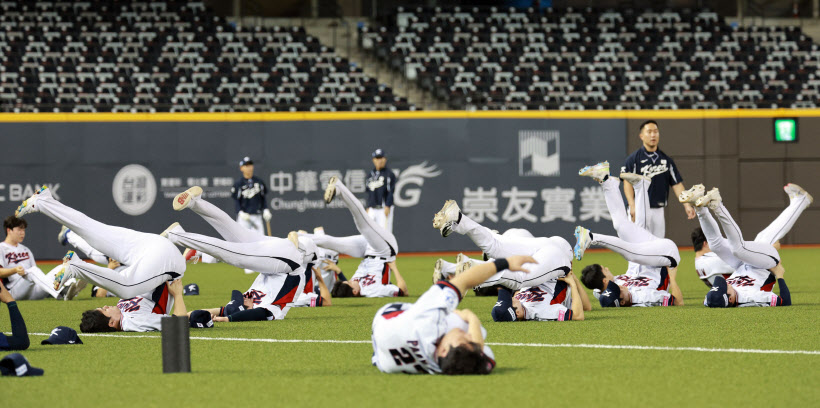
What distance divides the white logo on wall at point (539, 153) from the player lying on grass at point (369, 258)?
1162 centimetres

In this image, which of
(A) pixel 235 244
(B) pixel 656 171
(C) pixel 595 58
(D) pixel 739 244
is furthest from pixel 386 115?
(D) pixel 739 244

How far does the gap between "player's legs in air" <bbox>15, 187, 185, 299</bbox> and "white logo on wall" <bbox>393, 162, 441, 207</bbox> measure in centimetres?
1537

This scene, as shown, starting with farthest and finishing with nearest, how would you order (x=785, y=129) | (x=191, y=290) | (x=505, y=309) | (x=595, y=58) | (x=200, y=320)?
(x=595, y=58), (x=785, y=129), (x=191, y=290), (x=505, y=309), (x=200, y=320)

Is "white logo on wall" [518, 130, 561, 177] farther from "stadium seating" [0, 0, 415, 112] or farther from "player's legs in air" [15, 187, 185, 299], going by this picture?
"player's legs in air" [15, 187, 185, 299]

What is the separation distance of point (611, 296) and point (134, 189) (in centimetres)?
1550

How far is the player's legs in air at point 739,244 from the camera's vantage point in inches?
411

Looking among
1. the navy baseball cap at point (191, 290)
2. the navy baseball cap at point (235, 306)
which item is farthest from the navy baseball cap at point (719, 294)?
the navy baseball cap at point (191, 290)

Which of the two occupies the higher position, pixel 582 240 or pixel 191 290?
pixel 582 240

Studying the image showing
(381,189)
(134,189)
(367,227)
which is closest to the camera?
(367,227)

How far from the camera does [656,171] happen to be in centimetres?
1331

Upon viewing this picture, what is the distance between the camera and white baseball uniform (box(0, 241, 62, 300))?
1353cm

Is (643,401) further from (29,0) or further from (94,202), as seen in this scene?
(29,0)

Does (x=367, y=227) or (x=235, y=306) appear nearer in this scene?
(x=235, y=306)

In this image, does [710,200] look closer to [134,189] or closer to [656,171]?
[656,171]
